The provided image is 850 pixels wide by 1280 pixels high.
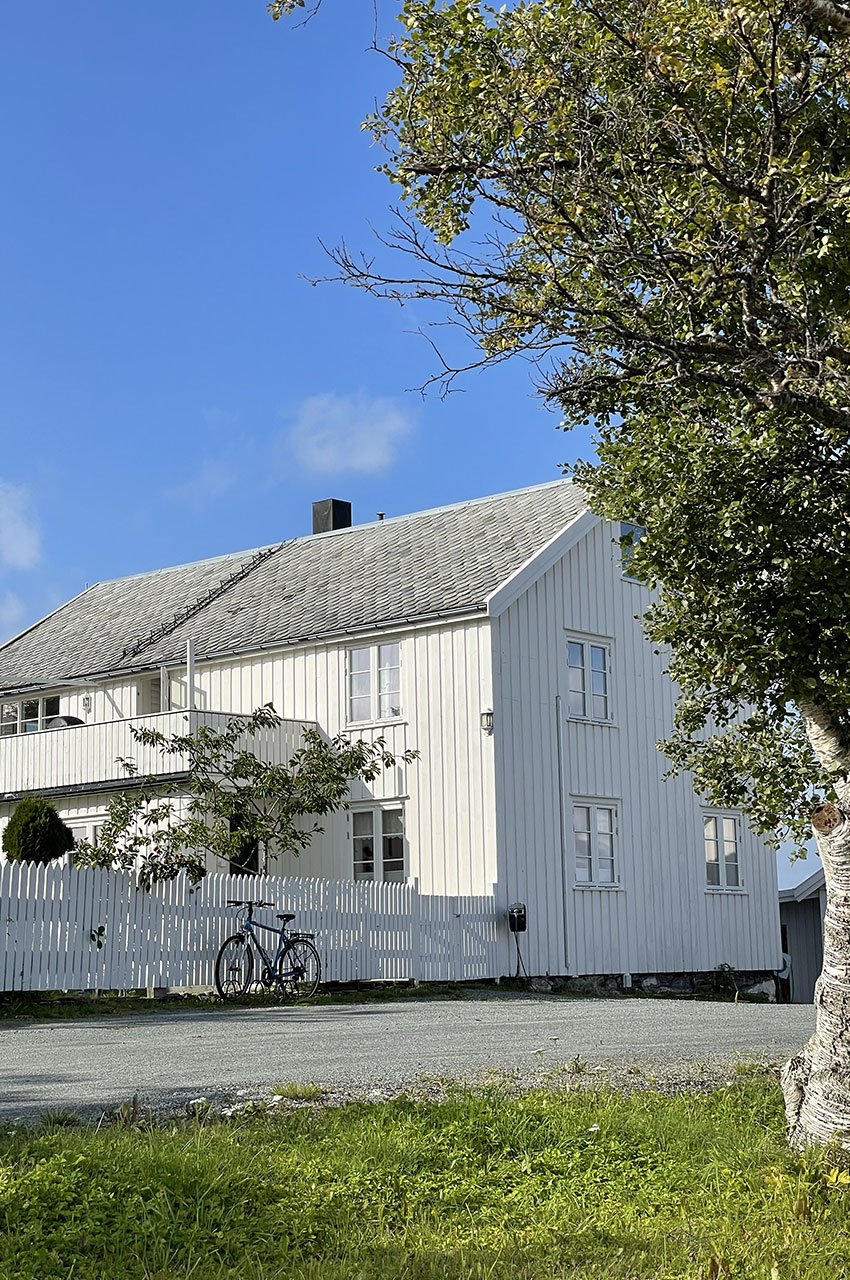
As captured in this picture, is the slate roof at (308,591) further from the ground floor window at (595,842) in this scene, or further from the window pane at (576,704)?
the ground floor window at (595,842)

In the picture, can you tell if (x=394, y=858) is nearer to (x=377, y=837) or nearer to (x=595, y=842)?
(x=377, y=837)

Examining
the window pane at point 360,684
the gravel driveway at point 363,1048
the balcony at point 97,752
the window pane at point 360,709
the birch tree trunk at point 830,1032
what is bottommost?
the gravel driveway at point 363,1048

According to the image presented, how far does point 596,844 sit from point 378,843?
4164 millimetres

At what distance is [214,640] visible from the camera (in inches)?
1167

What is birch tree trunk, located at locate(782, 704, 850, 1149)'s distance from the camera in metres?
6.96

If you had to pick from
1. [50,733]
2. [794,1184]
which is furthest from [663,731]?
[794,1184]

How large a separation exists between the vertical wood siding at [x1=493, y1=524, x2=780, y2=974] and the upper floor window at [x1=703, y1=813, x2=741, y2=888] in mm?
251

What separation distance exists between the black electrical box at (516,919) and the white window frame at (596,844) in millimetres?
2108

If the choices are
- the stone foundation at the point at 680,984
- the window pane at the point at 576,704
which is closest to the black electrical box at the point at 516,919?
the stone foundation at the point at 680,984

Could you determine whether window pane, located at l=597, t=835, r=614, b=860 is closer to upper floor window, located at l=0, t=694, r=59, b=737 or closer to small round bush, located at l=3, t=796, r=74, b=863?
small round bush, located at l=3, t=796, r=74, b=863

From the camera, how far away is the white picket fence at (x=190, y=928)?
720 inches

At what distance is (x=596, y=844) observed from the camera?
88.0 feet

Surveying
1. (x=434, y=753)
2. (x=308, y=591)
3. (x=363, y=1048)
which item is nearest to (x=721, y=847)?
(x=434, y=753)

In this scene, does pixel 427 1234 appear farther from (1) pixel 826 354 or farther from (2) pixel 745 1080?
(1) pixel 826 354
